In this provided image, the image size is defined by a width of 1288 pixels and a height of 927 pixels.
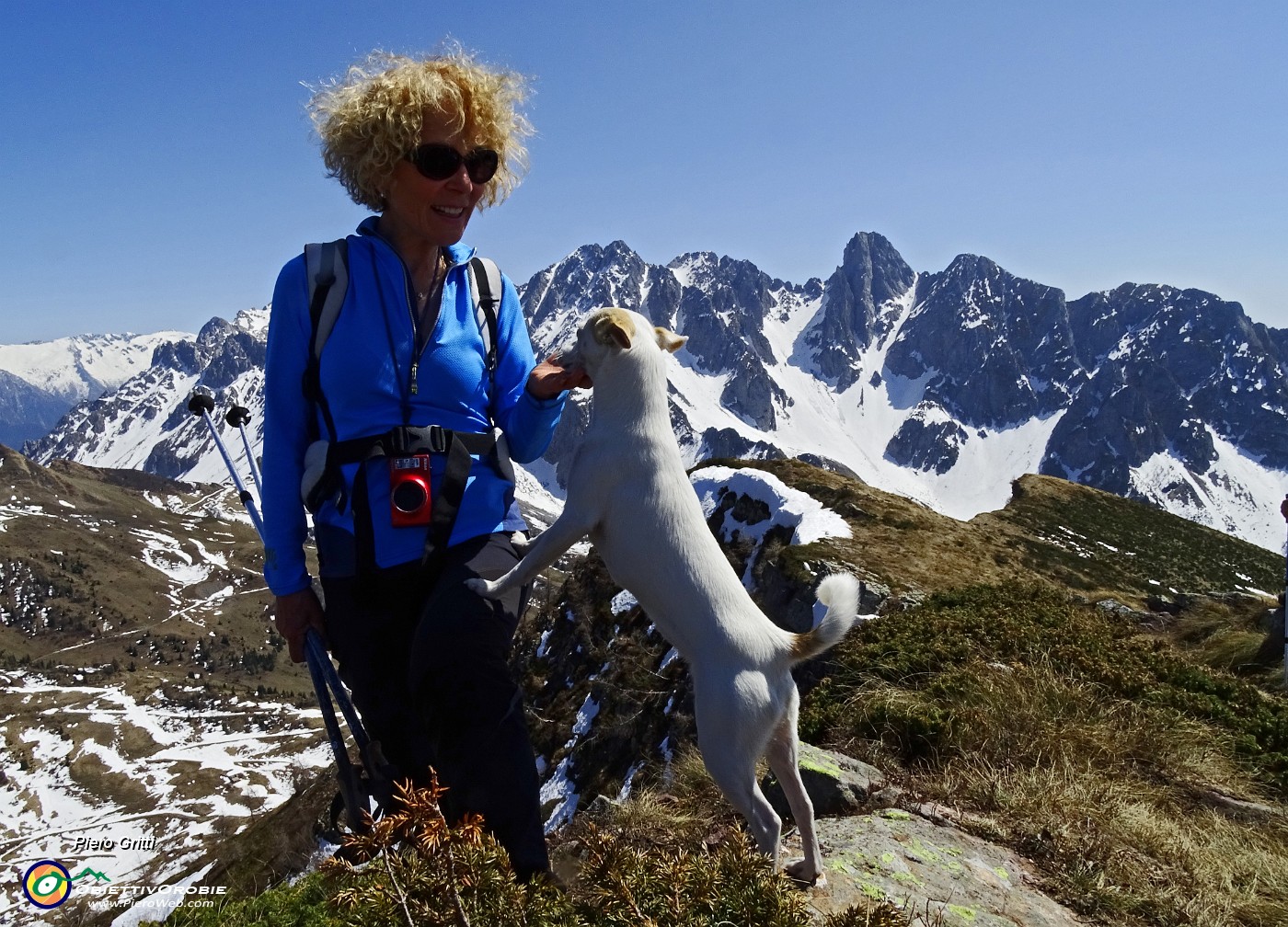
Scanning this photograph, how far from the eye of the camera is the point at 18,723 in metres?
148

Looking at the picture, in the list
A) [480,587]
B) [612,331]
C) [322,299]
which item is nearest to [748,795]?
[480,587]

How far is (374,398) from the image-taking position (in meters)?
3.75

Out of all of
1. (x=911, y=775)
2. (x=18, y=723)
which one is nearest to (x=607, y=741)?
(x=911, y=775)

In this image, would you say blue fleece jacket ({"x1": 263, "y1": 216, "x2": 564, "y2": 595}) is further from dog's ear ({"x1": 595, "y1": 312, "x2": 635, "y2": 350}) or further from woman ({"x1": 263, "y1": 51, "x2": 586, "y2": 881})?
dog's ear ({"x1": 595, "y1": 312, "x2": 635, "y2": 350})

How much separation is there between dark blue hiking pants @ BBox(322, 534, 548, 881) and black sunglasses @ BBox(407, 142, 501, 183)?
1.83 metres

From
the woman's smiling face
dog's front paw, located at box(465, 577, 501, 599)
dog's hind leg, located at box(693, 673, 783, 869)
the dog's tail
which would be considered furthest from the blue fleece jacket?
the dog's tail

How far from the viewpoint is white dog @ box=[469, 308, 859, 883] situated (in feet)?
12.3

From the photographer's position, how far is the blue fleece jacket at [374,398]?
370 centimetres

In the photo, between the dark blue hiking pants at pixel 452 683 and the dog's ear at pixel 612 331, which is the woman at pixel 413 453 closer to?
the dark blue hiking pants at pixel 452 683

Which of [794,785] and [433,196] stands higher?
[433,196]

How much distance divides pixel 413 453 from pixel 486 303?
932 mm

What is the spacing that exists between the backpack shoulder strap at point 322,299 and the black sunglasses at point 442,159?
1.89 feet

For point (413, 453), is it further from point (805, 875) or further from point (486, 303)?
point (805, 875)

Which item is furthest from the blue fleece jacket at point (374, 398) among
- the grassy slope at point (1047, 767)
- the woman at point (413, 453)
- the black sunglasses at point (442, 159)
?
the grassy slope at point (1047, 767)
